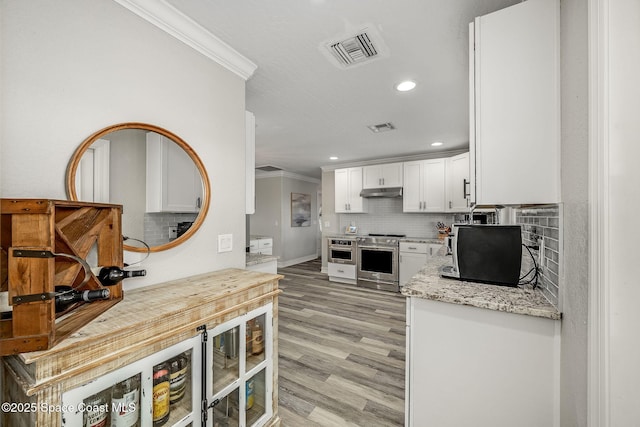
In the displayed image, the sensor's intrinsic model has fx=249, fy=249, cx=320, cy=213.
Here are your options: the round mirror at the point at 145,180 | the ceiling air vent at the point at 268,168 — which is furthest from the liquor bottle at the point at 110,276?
the ceiling air vent at the point at 268,168

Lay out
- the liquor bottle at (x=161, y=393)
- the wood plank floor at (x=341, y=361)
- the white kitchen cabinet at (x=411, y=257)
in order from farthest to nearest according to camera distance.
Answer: the white kitchen cabinet at (x=411, y=257), the wood plank floor at (x=341, y=361), the liquor bottle at (x=161, y=393)

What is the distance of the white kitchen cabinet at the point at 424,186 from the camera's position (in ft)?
14.8

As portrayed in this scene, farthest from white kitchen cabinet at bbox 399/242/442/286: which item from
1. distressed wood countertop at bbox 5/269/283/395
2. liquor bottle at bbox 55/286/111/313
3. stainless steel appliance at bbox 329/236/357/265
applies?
liquor bottle at bbox 55/286/111/313

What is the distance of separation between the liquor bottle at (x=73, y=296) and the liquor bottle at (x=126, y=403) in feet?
1.13

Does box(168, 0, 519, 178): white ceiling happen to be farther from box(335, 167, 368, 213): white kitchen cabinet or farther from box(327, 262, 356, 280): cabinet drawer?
box(327, 262, 356, 280): cabinet drawer

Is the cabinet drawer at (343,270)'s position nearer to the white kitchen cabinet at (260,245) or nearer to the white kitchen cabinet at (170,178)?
the white kitchen cabinet at (260,245)

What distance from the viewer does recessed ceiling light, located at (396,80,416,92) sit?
2227 mm

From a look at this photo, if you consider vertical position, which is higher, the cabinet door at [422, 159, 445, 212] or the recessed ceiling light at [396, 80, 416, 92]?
the recessed ceiling light at [396, 80, 416, 92]

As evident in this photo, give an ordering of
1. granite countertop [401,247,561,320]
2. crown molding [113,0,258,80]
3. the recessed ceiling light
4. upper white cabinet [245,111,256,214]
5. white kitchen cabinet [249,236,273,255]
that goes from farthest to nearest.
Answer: white kitchen cabinet [249,236,273,255] < the recessed ceiling light < upper white cabinet [245,111,256,214] < crown molding [113,0,258,80] < granite countertop [401,247,561,320]

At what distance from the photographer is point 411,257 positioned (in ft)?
14.7

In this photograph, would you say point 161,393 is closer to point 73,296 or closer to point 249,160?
point 73,296

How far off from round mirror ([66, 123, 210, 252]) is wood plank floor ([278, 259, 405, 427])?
149 cm

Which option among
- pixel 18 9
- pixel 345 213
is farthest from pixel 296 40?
pixel 345 213

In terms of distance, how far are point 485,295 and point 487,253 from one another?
11.8 inches
